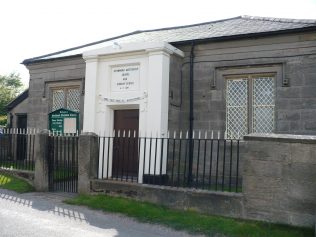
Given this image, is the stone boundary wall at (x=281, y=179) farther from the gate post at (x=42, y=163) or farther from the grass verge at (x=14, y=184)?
the grass verge at (x=14, y=184)

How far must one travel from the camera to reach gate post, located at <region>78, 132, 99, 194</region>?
8930mm

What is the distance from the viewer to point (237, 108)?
10.6 meters

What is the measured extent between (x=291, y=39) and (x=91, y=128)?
629cm

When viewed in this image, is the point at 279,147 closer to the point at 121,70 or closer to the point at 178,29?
the point at 121,70

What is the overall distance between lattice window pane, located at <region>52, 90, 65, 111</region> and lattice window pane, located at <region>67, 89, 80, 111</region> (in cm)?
32

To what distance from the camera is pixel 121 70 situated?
1094 cm

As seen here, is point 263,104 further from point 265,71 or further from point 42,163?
point 42,163

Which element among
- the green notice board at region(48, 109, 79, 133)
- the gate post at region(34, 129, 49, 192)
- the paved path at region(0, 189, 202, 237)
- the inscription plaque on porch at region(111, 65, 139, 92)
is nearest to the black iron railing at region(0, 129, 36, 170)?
the green notice board at region(48, 109, 79, 133)

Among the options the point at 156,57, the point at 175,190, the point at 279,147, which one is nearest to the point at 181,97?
the point at 156,57

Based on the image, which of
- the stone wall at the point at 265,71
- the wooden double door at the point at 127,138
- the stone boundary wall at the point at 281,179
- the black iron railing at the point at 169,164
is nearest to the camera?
the stone boundary wall at the point at 281,179

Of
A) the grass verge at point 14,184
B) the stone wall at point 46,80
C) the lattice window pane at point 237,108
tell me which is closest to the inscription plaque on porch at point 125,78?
the stone wall at point 46,80

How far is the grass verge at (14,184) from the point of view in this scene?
9.80 meters

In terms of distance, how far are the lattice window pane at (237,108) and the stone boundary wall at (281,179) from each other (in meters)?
3.80

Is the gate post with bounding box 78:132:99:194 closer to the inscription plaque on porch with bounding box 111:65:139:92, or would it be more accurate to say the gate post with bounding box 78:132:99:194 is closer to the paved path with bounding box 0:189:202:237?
the paved path with bounding box 0:189:202:237
